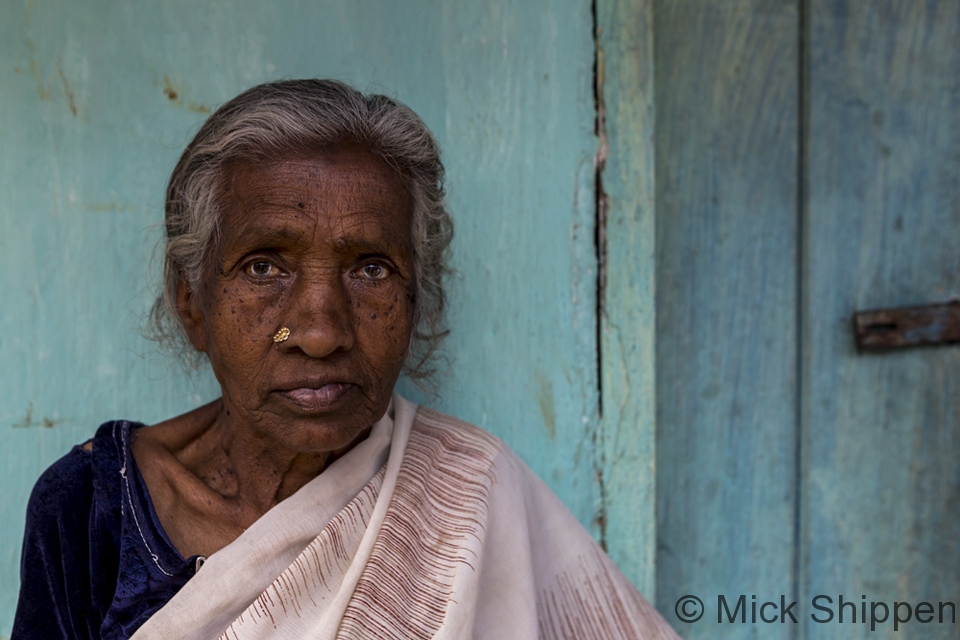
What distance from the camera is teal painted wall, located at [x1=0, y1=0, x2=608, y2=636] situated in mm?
1639

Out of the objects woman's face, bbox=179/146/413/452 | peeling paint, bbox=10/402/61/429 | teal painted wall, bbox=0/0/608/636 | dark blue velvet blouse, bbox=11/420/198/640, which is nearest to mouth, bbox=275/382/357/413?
woman's face, bbox=179/146/413/452

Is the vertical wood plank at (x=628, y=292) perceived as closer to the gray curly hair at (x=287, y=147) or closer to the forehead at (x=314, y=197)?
the gray curly hair at (x=287, y=147)

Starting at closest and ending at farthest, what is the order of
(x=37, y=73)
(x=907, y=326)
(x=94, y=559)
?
1. (x=94, y=559)
2. (x=37, y=73)
3. (x=907, y=326)

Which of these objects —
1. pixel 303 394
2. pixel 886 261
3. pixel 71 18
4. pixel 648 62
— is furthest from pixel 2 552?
pixel 886 261

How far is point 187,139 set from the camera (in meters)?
1.68

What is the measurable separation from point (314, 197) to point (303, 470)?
0.52 meters

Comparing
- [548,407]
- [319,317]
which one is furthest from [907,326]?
[319,317]

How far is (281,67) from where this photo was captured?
172 centimetres

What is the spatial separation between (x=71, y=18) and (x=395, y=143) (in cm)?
85

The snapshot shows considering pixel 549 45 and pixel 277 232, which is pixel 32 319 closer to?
pixel 277 232

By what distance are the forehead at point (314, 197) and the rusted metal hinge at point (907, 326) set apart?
4.07 ft

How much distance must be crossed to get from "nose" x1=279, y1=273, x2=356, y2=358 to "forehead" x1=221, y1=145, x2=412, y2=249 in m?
0.08

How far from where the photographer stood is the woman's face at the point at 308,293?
1.23 metres

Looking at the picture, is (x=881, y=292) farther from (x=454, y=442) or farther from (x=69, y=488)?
(x=69, y=488)
